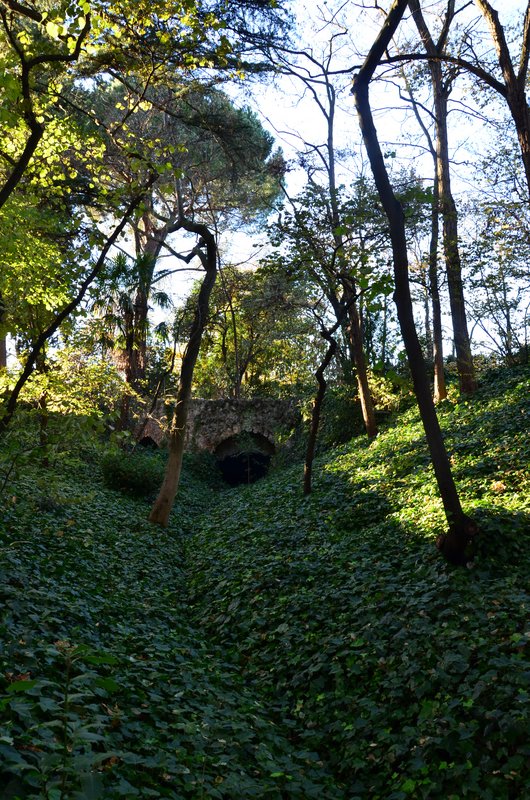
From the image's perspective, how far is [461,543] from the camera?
21.8ft

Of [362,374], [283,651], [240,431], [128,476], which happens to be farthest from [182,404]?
[240,431]

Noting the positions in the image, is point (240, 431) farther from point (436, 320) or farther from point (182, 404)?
point (182, 404)

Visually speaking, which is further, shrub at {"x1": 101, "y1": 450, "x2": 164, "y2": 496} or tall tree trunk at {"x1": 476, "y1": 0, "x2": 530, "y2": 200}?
shrub at {"x1": 101, "y1": 450, "x2": 164, "y2": 496}

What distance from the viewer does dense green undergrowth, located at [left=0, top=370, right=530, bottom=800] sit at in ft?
11.9

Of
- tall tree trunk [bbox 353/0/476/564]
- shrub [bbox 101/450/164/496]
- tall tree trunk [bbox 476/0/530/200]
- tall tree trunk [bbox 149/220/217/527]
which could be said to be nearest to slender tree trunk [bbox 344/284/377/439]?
tall tree trunk [bbox 149/220/217/527]

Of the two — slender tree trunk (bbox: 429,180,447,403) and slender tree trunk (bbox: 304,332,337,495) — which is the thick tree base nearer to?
slender tree trunk (bbox: 304,332,337,495)

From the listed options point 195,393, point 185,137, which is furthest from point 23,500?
point 195,393

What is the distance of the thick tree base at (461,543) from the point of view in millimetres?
6609

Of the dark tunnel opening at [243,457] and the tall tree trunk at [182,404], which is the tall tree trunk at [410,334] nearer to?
the tall tree trunk at [182,404]

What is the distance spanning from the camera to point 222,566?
9508mm

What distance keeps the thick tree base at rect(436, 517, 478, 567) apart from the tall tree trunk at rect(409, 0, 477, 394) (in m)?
8.53

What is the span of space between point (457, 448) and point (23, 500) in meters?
7.83

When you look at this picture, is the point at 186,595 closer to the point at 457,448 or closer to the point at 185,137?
the point at 457,448

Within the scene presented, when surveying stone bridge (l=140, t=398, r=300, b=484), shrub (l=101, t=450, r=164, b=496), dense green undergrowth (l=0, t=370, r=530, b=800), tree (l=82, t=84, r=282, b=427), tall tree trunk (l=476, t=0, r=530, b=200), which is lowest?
dense green undergrowth (l=0, t=370, r=530, b=800)
